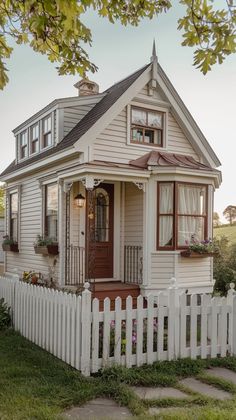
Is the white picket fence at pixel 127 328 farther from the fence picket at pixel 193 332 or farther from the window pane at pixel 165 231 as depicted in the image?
the window pane at pixel 165 231

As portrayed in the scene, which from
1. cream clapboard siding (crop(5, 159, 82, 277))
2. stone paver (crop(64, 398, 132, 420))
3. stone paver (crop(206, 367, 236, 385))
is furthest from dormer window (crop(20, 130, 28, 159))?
stone paver (crop(64, 398, 132, 420))

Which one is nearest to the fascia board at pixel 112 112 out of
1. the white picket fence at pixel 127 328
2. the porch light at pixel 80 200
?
the porch light at pixel 80 200

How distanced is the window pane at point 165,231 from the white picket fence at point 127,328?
11.9 feet

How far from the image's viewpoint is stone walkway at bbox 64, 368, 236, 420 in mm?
4014

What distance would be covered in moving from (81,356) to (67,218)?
5.57 meters

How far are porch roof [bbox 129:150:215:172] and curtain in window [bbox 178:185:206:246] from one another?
1.97ft

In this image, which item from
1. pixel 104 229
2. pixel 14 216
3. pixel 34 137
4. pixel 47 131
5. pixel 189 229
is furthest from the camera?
pixel 14 216

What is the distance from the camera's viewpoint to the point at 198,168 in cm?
1012

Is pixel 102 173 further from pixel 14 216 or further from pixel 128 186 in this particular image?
pixel 14 216

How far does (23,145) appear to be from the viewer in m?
14.0

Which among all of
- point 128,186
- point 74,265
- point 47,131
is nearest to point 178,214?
point 128,186

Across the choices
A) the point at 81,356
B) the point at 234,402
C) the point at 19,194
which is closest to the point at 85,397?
the point at 81,356

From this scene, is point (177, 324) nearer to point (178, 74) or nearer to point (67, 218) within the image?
point (67, 218)

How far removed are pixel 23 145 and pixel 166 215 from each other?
6.72 m
